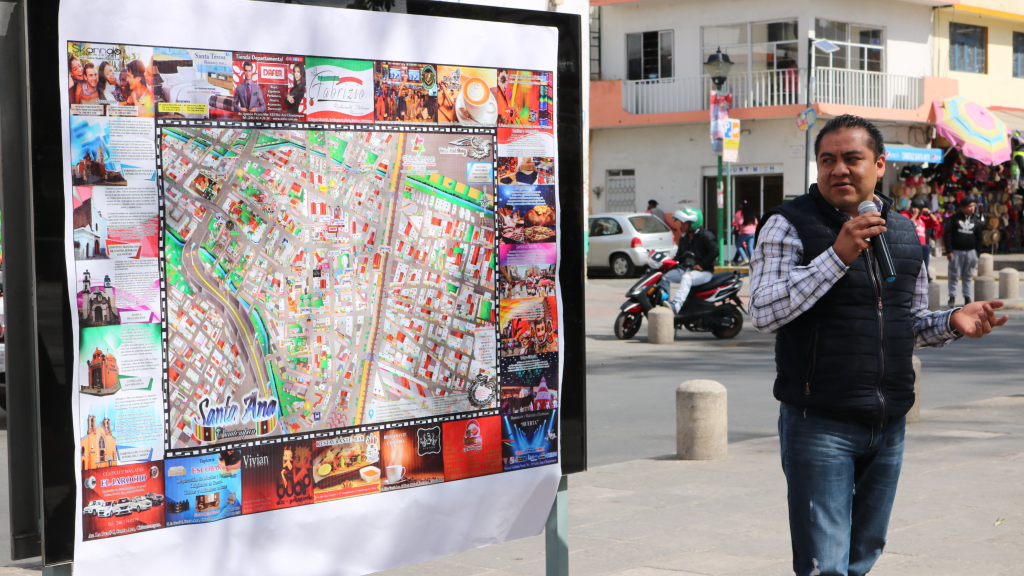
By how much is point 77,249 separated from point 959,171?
34.4 metres

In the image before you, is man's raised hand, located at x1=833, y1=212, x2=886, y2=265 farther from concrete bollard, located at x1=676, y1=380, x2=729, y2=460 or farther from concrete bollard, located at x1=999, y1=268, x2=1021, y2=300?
concrete bollard, located at x1=999, y1=268, x2=1021, y2=300

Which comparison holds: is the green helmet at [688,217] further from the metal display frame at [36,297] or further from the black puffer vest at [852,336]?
the metal display frame at [36,297]

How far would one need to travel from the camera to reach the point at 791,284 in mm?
3398

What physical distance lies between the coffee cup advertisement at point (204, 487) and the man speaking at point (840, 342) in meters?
1.66

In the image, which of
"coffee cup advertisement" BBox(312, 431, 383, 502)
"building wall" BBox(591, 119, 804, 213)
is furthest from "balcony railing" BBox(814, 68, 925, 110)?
"coffee cup advertisement" BBox(312, 431, 383, 502)

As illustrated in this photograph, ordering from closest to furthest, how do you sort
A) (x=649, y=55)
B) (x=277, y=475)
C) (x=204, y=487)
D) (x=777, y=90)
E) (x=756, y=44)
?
(x=204, y=487)
(x=277, y=475)
(x=777, y=90)
(x=756, y=44)
(x=649, y=55)

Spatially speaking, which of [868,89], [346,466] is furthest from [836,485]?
[868,89]

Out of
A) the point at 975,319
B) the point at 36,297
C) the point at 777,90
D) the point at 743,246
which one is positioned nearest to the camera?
the point at 36,297

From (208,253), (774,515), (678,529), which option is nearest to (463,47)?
(208,253)

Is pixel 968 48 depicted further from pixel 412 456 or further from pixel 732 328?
pixel 412 456

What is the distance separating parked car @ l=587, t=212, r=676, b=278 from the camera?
27625mm

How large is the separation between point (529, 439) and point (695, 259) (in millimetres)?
11296

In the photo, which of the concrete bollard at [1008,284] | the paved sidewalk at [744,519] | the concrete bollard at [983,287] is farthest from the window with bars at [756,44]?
the paved sidewalk at [744,519]

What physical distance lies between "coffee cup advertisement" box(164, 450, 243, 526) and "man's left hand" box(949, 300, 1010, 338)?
2254 mm
